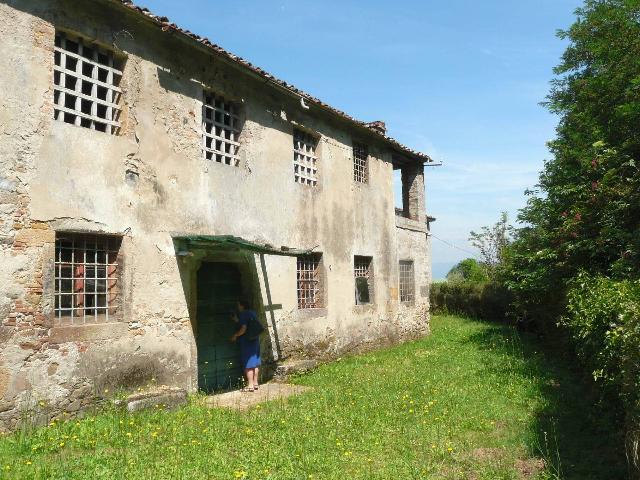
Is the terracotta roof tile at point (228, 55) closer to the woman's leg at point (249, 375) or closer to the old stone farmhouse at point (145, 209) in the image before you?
the old stone farmhouse at point (145, 209)

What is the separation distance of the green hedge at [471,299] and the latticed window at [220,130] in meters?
14.0

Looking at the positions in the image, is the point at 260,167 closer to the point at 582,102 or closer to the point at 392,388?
the point at 392,388

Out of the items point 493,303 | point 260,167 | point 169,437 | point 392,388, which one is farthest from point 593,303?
point 493,303

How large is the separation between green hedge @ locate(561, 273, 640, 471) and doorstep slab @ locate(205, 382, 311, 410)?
450 centimetres

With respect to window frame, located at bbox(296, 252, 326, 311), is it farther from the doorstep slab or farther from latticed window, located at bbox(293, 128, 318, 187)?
the doorstep slab

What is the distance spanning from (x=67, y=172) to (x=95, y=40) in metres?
2.01

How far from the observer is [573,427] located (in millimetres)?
6543

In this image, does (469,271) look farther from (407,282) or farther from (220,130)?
(220,130)

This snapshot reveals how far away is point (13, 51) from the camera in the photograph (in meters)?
6.56

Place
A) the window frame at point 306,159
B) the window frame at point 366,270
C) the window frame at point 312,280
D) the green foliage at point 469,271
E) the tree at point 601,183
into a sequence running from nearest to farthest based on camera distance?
the tree at point 601,183 < the window frame at point 312,280 < the window frame at point 306,159 < the window frame at point 366,270 < the green foliage at point 469,271

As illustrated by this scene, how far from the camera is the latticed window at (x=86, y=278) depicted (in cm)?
700

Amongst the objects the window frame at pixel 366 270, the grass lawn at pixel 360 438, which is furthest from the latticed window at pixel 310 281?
the grass lawn at pixel 360 438

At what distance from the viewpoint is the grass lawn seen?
16.9ft

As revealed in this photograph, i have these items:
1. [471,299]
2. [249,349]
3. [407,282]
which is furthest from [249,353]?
[471,299]
